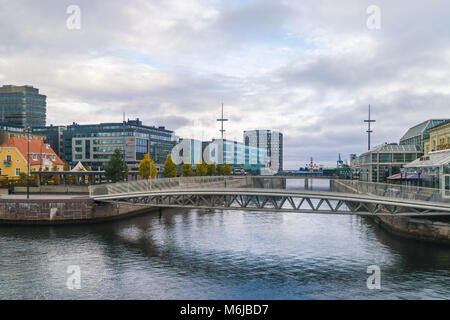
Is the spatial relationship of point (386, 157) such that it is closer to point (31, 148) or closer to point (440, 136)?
point (440, 136)

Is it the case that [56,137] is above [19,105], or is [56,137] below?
below

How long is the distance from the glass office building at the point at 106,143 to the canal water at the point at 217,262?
8749 centimetres

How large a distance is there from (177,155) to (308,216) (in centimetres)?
12346

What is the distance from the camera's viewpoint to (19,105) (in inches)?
6949

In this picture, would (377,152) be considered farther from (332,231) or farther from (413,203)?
(413,203)

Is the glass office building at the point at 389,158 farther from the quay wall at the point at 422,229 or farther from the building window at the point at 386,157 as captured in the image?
the quay wall at the point at 422,229

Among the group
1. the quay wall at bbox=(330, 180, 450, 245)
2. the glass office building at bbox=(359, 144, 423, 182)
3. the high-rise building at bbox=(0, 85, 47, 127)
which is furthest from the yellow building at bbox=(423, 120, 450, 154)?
the high-rise building at bbox=(0, 85, 47, 127)

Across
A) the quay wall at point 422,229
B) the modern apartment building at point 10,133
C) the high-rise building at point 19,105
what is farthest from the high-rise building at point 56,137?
the quay wall at point 422,229

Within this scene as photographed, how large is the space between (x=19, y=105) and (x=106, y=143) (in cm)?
6860

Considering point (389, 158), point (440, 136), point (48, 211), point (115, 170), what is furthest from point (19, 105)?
point (440, 136)

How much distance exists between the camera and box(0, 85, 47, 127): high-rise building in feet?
577

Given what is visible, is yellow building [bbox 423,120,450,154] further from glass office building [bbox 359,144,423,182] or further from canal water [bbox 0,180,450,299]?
canal water [bbox 0,180,450,299]

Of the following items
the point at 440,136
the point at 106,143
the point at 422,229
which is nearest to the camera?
the point at 422,229

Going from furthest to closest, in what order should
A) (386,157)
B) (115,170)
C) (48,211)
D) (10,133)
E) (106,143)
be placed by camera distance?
(106,143), (10,133), (386,157), (115,170), (48,211)
